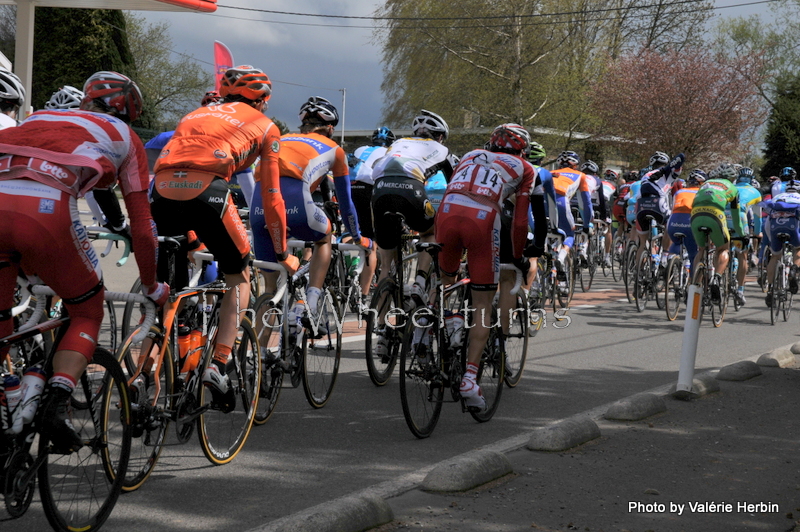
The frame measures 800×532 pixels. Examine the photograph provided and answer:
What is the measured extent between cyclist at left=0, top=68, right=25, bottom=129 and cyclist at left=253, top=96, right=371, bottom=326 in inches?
67.8

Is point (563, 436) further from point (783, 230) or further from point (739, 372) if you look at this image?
point (783, 230)

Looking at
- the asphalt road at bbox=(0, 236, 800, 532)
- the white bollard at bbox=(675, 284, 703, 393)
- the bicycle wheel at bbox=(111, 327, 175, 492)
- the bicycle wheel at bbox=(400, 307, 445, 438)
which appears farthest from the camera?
the white bollard at bbox=(675, 284, 703, 393)

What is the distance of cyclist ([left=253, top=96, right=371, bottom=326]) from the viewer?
6.28m

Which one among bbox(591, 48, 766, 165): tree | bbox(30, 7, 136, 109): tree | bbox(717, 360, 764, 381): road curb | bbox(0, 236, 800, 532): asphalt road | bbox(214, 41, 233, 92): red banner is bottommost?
bbox(0, 236, 800, 532): asphalt road

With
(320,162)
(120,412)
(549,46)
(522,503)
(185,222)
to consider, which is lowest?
(522,503)

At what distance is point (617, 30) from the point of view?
42188 mm

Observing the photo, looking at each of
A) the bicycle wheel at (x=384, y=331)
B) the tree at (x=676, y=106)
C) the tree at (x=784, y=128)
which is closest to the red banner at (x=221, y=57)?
the bicycle wheel at (x=384, y=331)

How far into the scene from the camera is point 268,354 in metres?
5.76

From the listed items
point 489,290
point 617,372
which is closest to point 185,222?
point 489,290

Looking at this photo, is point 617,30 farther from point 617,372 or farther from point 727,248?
point 617,372

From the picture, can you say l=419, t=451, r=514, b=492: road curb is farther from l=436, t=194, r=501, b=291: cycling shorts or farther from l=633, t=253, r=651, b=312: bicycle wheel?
l=633, t=253, r=651, b=312: bicycle wheel

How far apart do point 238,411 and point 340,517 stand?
1714mm

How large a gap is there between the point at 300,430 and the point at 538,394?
2400 mm

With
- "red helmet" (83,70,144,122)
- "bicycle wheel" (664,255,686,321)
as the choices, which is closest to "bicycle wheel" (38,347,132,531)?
"red helmet" (83,70,144,122)
